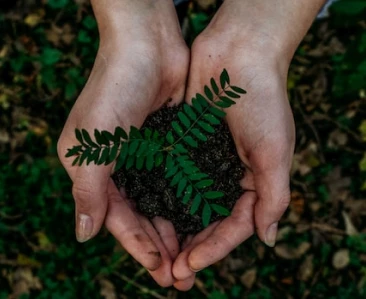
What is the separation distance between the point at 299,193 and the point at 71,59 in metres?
2.08

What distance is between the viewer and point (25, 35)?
429 cm

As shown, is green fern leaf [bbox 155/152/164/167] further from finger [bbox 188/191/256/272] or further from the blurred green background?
the blurred green background

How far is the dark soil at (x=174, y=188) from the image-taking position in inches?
110

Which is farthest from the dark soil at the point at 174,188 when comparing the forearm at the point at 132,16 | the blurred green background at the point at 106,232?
the blurred green background at the point at 106,232

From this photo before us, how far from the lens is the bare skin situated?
267 cm

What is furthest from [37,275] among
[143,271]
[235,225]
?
[235,225]

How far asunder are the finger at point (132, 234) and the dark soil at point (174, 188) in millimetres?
142

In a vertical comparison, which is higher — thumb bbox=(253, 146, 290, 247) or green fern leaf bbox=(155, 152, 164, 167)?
green fern leaf bbox=(155, 152, 164, 167)

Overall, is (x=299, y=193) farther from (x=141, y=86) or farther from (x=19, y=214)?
(x=19, y=214)

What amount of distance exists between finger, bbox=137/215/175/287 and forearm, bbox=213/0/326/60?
1.18 metres

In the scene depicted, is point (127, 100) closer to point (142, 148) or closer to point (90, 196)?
point (90, 196)

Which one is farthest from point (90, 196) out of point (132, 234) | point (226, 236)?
point (226, 236)

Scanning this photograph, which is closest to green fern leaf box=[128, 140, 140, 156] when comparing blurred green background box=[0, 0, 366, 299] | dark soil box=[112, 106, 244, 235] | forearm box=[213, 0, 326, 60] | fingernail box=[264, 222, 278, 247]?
dark soil box=[112, 106, 244, 235]

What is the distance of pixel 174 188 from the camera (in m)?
2.80
